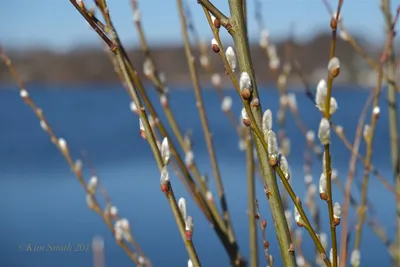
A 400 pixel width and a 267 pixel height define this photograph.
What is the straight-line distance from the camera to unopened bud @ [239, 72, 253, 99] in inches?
27.8

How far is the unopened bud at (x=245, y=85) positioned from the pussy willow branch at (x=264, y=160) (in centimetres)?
2

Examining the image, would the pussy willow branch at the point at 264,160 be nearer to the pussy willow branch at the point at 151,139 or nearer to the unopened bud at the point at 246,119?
the unopened bud at the point at 246,119

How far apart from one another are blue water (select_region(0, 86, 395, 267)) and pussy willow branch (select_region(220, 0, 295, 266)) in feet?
2.13

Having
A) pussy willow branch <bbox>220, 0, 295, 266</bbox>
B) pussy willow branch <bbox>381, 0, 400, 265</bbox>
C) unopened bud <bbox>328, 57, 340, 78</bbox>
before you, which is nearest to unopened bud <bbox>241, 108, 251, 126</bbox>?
pussy willow branch <bbox>220, 0, 295, 266</bbox>

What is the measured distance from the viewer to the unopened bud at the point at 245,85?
2.32ft

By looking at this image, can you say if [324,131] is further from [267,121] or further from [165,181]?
[165,181]

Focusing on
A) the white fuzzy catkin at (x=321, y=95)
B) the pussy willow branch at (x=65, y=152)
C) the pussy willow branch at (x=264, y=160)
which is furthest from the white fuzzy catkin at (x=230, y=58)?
the pussy willow branch at (x=65, y=152)

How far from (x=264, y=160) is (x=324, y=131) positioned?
0.33 ft

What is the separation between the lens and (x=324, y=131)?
672mm

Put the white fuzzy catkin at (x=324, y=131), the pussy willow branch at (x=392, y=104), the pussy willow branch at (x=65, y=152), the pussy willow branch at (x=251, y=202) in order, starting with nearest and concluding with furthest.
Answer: the white fuzzy catkin at (x=324, y=131) → the pussy willow branch at (x=65, y=152) → the pussy willow branch at (x=251, y=202) → the pussy willow branch at (x=392, y=104)

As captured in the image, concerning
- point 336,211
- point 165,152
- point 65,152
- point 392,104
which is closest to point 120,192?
point 392,104

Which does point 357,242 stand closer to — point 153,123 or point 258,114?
point 153,123

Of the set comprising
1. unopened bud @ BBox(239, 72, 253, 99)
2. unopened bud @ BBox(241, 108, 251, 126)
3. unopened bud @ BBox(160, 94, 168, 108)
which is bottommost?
unopened bud @ BBox(241, 108, 251, 126)

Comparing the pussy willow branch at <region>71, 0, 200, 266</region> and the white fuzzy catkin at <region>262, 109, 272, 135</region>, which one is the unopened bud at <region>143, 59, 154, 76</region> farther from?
the white fuzzy catkin at <region>262, 109, 272, 135</region>
